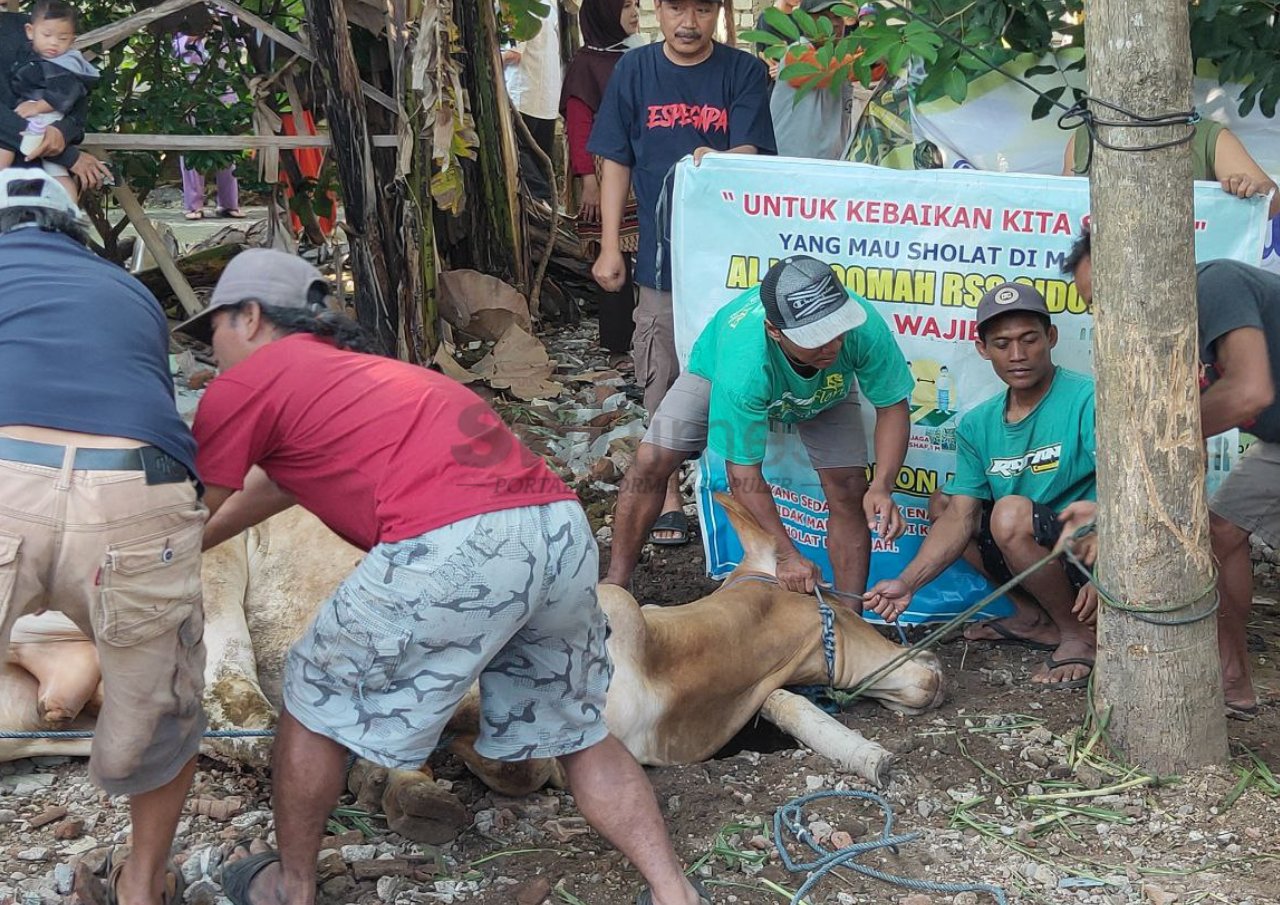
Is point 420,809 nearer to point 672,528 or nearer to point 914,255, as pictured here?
point 672,528

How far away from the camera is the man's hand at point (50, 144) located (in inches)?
251

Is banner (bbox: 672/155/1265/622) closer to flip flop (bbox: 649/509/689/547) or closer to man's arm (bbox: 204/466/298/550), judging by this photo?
flip flop (bbox: 649/509/689/547)

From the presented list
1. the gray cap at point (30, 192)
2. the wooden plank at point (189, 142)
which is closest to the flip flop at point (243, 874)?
the gray cap at point (30, 192)

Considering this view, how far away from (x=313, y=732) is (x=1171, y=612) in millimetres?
2169

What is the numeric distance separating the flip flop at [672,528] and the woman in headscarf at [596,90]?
199 centimetres

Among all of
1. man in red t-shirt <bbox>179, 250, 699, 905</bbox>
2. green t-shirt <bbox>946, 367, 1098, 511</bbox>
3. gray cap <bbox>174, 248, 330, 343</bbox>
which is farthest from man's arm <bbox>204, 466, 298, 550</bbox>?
green t-shirt <bbox>946, 367, 1098, 511</bbox>

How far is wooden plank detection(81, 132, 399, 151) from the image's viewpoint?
6965 mm

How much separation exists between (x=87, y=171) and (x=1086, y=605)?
190 inches

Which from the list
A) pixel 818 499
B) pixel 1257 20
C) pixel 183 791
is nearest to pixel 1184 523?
pixel 818 499

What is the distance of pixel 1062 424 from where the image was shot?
4609 mm

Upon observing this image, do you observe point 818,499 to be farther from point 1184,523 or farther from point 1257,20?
point 1257,20

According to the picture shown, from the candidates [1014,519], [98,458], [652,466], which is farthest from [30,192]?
[1014,519]

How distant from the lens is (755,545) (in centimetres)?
477

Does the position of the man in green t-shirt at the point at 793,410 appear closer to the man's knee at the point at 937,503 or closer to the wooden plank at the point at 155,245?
the man's knee at the point at 937,503
